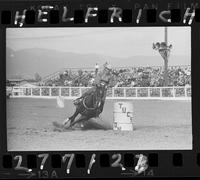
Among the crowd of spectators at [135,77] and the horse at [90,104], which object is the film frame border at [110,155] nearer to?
the crowd of spectators at [135,77]

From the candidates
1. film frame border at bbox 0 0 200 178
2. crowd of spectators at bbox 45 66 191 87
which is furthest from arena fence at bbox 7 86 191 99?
film frame border at bbox 0 0 200 178

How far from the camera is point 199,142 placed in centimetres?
425

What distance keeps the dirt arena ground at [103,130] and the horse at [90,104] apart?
3cm

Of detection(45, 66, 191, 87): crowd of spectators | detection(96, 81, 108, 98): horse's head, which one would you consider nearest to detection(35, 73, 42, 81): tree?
detection(45, 66, 191, 87): crowd of spectators

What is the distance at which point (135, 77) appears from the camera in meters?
4.29

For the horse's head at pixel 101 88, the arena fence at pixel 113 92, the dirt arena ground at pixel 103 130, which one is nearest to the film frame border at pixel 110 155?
the dirt arena ground at pixel 103 130

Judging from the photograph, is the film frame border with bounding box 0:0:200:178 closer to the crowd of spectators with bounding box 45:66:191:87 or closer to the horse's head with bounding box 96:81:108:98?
the crowd of spectators with bounding box 45:66:191:87

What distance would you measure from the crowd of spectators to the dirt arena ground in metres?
0.11

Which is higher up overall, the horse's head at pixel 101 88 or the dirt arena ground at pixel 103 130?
the horse's head at pixel 101 88

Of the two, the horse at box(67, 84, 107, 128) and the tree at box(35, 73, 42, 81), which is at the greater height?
the tree at box(35, 73, 42, 81)

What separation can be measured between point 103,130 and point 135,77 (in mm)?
357

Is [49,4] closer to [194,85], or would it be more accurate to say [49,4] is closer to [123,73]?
[123,73]

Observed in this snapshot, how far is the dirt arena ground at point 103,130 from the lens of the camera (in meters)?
4.25

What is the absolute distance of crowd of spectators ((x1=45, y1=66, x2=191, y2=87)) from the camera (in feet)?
14.0
